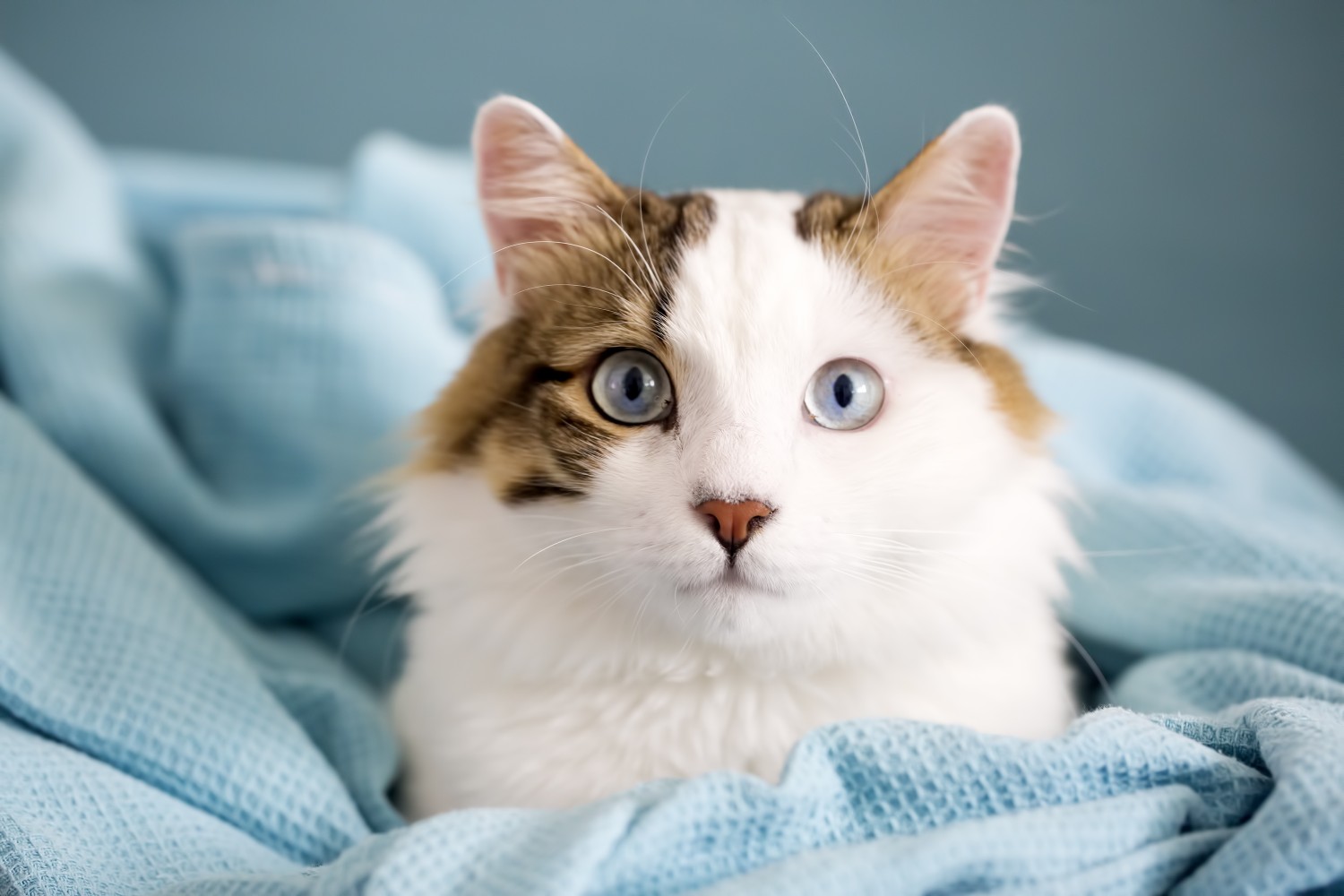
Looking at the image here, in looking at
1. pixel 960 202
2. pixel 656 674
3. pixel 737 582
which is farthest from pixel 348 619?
pixel 960 202

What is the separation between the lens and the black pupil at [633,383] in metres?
1.23

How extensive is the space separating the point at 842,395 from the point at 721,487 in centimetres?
23

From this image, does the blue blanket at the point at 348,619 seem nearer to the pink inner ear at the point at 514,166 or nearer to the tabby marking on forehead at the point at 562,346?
the pink inner ear at the point at 514,166

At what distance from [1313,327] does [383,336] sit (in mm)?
2510

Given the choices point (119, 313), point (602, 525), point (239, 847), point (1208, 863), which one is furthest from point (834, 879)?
point (119, 313)

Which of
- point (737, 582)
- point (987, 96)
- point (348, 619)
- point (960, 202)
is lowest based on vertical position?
point (348, 619)

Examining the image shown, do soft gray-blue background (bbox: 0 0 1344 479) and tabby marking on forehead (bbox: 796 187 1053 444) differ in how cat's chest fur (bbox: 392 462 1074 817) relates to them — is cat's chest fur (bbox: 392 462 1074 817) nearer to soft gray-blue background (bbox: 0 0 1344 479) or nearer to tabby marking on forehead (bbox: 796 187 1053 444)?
tabby marking on forehead (bbox: 796 187 1053 444)

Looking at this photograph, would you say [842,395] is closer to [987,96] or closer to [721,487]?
[721,487]

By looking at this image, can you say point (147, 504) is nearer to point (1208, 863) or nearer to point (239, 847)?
point (239, 847)

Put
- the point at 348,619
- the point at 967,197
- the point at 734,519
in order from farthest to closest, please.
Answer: the point at 348,619, the point at 967,197, the point at 734,519

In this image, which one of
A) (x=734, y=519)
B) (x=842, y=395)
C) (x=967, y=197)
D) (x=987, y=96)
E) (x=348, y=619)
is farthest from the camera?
(x=987, y=96)

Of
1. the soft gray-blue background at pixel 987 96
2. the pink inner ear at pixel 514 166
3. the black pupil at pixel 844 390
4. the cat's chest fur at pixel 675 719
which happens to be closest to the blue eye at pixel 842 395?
the black pupil at pixel 844 390

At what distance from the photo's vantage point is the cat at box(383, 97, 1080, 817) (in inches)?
44.9

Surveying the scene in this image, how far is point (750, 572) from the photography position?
1.08 m
